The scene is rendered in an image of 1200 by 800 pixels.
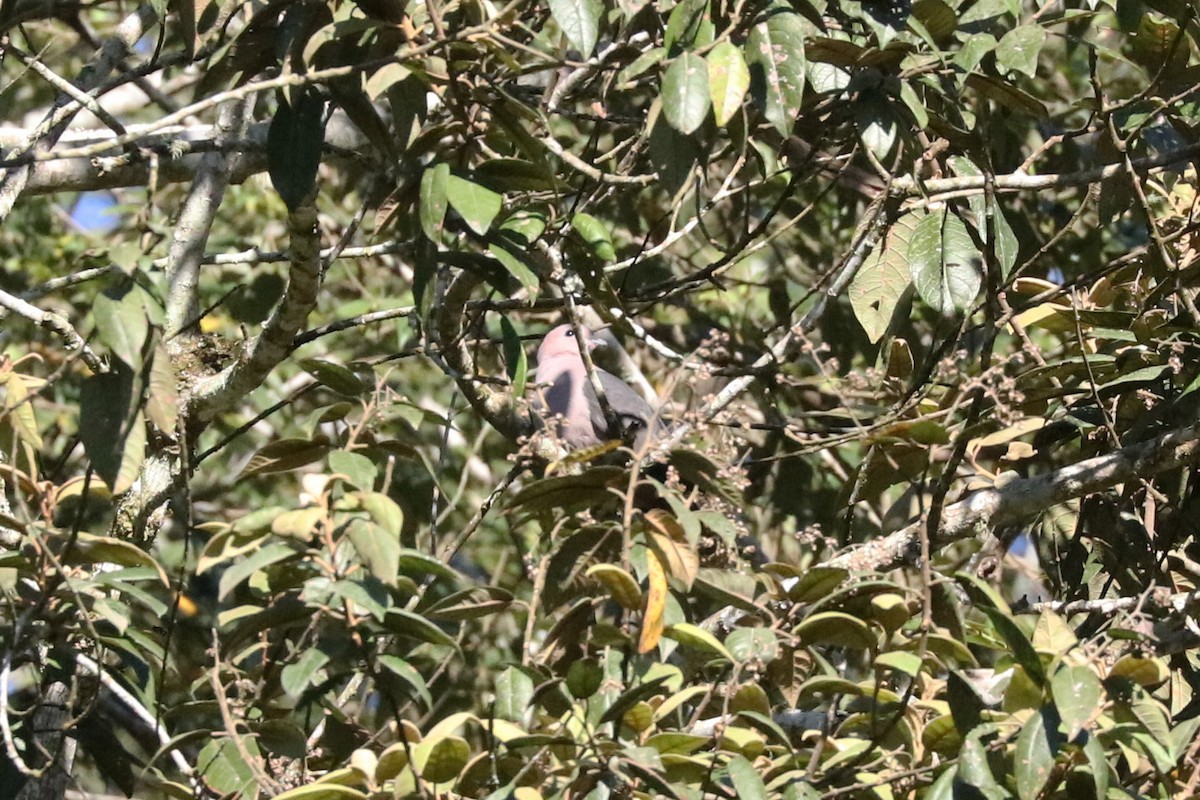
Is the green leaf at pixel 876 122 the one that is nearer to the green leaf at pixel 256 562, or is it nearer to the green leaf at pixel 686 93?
the green leaf at pixel 686 93

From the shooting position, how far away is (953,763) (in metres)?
1.65

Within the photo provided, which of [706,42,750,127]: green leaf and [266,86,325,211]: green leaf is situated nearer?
[706,42,750,127]: green leaf

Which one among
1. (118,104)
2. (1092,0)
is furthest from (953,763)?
(118,104)

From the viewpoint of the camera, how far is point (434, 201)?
1.84 meters

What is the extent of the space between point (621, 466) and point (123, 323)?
92cm

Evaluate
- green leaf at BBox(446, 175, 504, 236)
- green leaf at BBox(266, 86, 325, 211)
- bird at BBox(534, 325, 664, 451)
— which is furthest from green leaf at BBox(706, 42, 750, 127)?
bird at BBox(534, 325, 664, 451)

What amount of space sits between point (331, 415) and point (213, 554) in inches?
9.9

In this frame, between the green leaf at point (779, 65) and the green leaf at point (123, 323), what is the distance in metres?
0.95

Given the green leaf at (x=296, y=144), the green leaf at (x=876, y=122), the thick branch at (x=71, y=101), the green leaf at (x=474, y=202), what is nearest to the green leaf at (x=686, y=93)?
the green leaf at (x=474, y=202)

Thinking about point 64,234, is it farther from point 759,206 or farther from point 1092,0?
point 1092,0

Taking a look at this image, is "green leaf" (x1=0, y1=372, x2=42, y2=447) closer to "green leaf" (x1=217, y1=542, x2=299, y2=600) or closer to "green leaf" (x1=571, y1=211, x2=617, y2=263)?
"green leaf" (x1=217, y1=542, x2=299, y2=600)

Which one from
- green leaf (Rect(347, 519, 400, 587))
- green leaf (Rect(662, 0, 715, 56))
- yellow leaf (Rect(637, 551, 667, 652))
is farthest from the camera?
green leaf (Rect(662, 0, 715, 56))

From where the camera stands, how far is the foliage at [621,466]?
1658mm

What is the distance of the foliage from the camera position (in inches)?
65.3
